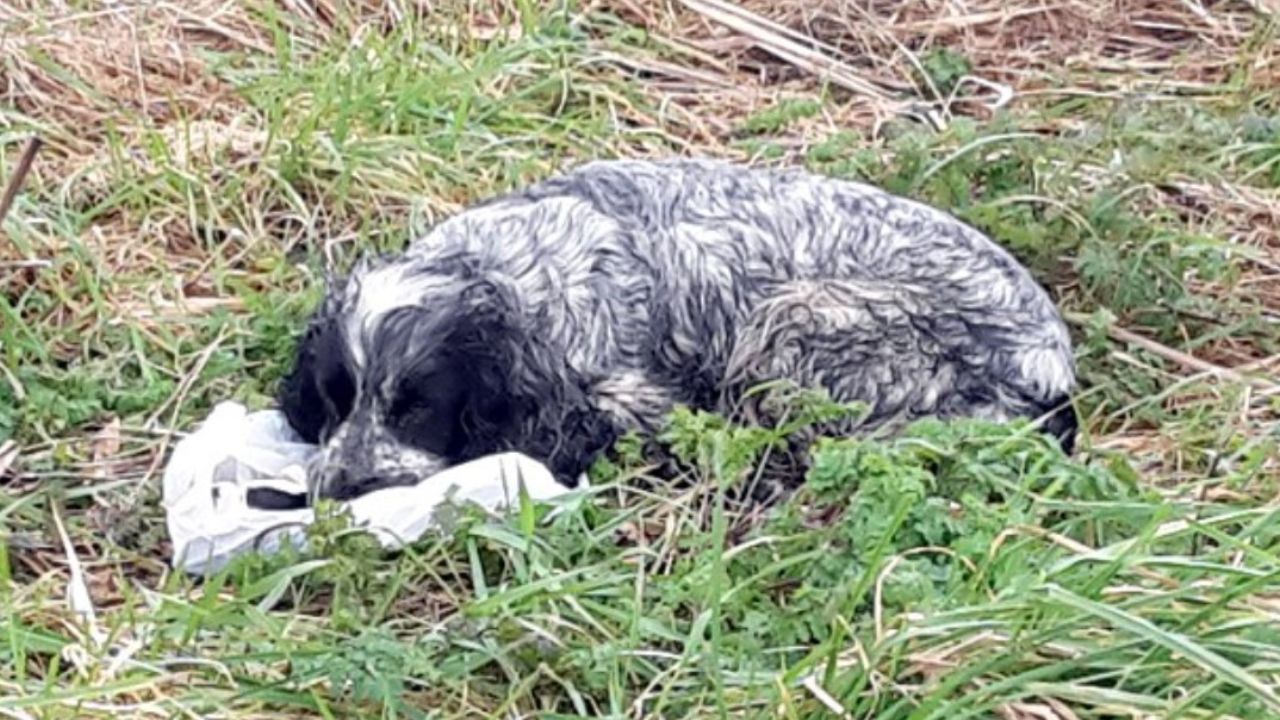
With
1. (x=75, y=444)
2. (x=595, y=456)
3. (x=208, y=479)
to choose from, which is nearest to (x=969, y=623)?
(x=595, y=456)

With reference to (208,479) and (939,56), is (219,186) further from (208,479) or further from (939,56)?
(939,56)

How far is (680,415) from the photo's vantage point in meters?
4.37

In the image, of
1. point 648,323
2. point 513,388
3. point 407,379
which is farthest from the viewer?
point 648,323

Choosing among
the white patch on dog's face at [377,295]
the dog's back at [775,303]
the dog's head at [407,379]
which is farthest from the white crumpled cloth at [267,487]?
the dog's back at [775,303]

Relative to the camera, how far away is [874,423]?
16.3 ft

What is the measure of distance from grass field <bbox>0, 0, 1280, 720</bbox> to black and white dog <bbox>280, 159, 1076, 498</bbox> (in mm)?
232

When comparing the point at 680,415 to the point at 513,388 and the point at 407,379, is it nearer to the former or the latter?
the point at 513,388

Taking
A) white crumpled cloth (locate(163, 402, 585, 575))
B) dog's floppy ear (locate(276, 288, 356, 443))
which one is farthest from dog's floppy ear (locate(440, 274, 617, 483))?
dog's floppy ear (locate(276, 288, 356, 443))

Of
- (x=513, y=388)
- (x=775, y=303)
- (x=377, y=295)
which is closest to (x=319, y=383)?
(x=377, y=295)

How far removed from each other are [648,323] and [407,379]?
652 millimetres

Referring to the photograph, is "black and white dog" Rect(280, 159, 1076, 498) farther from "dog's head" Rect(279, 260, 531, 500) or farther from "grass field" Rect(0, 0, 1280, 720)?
"grass field" Rect(0, 0, 1280, 720)

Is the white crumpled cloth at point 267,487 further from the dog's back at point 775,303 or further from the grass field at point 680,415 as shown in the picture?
the dog's back at point 775,303

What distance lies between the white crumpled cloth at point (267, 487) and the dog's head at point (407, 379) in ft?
0.28

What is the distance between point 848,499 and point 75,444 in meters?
1.75
